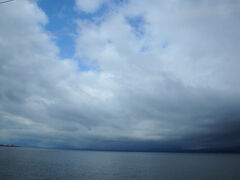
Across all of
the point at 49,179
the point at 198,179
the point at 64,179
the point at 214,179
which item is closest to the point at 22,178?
the point at 49,179

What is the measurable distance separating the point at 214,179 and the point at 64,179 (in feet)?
191

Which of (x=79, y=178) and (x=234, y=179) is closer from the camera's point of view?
(x=79, y=178)

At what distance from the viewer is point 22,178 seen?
62.0 meters

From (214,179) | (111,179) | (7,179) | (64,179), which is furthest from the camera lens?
(214,179)

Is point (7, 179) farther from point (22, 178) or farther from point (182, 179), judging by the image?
point (182, 179)

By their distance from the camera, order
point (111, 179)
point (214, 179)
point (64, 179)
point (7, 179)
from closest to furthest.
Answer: point (7, 179)
point (64, 179)
point (111, 179)
point (214, 179)

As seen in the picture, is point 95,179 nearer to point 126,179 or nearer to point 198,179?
point 126,179

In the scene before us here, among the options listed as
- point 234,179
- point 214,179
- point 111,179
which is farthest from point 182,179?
point 111,179

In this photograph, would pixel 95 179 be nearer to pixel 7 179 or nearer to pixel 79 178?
pixel 79 178

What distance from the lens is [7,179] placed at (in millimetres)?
59219

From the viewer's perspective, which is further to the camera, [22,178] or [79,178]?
[79,178]

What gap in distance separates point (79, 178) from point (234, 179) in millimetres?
61242

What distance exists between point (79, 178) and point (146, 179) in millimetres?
25418

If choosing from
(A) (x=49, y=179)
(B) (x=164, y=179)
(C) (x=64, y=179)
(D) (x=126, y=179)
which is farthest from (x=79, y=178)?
(B) (x=164, y=179)
